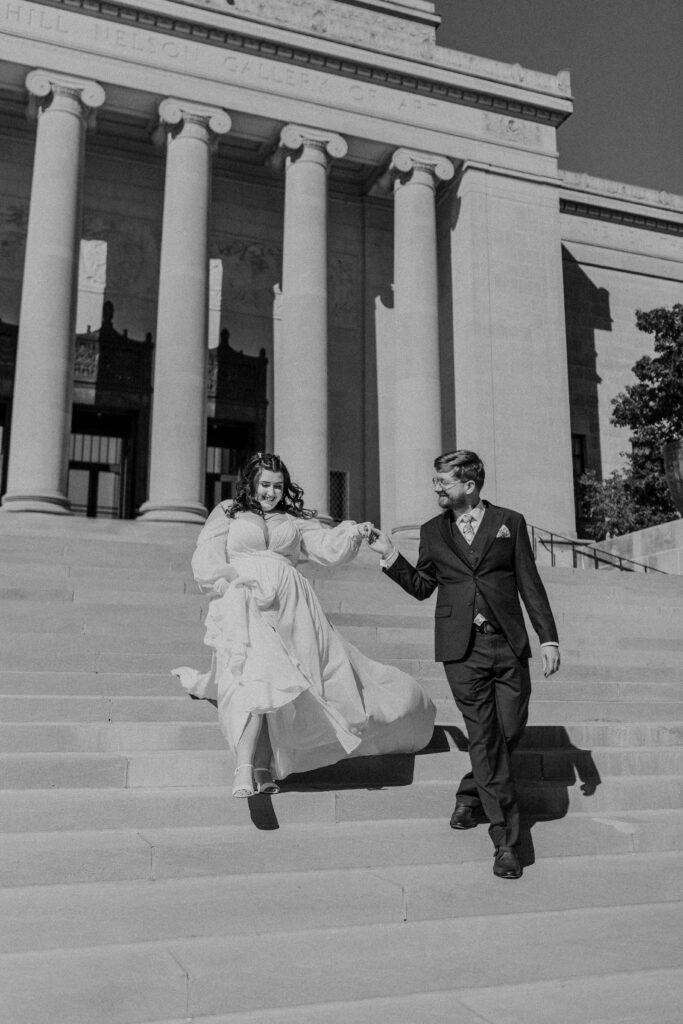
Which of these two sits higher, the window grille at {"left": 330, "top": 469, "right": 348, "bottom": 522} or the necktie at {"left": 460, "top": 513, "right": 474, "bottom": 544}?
the window grille at {"left": 330, "top": 469, "right": 348, "bottom": 522}

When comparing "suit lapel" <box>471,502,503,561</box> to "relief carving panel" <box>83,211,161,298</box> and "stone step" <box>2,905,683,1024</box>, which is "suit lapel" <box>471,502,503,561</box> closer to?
"stone step" <box>2,905,683,1024</box>

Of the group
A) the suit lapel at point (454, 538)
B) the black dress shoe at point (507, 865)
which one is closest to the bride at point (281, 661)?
the suit lapel at point (454, 538)

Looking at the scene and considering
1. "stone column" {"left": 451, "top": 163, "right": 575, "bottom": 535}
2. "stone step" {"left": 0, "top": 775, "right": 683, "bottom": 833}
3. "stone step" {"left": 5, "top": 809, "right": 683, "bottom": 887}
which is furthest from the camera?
"stone column" {"left": 451, "top": 163, "right": 575, "bottom": 535}

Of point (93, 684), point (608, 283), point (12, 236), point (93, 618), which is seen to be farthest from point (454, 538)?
point (608, 283)

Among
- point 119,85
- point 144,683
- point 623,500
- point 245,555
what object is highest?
point 119,85

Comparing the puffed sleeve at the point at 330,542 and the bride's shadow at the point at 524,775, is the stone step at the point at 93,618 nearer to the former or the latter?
the puffed sleeve at the point at 330,542

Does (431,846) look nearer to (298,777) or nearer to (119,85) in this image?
(298,777)

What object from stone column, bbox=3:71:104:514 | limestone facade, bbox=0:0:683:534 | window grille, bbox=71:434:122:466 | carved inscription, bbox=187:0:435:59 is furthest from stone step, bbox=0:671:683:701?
carved inscription, bbox=187:0:435:59

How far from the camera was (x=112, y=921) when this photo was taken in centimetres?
425

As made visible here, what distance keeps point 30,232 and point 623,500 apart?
15.1 m

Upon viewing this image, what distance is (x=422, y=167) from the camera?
77.3 ft

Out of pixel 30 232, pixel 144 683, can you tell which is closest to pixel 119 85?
pixel 30 232

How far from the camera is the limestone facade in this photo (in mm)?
20062

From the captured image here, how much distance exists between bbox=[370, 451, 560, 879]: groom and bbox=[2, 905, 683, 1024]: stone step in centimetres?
62
